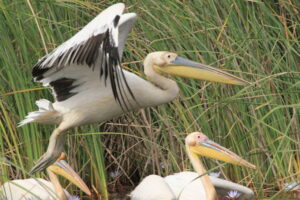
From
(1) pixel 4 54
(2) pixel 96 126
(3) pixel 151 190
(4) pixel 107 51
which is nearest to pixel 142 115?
(2) pixel 96 126

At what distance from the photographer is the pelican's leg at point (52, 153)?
4887 millimetres

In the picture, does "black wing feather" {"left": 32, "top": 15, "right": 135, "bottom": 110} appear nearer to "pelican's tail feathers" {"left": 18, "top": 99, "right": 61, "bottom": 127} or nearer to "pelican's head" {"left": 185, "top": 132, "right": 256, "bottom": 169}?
"pelican's tail feathers" {"left": 18, "top": 99, "right": 61, "bottom": 127}

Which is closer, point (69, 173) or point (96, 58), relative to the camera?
point (96, 58)

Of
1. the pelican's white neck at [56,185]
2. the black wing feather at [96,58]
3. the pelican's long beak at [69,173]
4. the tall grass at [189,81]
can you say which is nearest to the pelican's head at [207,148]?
the tall grass at [189,81]

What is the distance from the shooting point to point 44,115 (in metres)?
4.96

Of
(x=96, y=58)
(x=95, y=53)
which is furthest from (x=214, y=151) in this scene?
(x=95, y=53)

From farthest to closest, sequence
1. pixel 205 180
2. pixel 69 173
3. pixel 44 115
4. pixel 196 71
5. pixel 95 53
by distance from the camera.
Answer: pixel 69 173
pixel 205 180
pixel 44 115
pixel 196 71
pixel 95 53

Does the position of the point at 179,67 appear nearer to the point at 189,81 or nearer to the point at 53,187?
the point at 189,81

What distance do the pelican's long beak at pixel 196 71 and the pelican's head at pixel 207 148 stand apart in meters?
0.46

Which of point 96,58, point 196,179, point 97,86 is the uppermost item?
point 96,58

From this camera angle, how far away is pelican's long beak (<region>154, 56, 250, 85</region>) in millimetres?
4754

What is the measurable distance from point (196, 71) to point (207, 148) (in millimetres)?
647

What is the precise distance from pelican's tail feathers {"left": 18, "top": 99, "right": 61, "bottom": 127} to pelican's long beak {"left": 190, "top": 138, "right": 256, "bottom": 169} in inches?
34.5

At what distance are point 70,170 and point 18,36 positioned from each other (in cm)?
97
